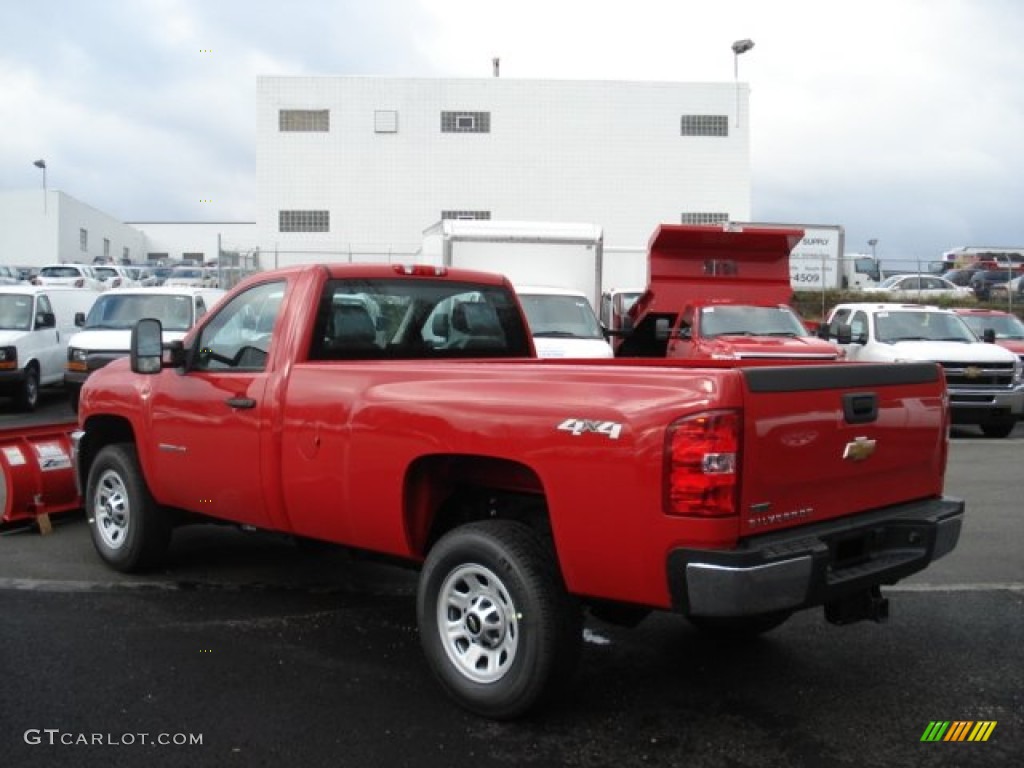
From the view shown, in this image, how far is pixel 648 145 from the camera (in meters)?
35.1

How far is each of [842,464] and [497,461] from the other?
55.8 inches

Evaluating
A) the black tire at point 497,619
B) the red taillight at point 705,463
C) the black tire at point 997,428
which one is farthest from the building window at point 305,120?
the red taillight at point 705,463

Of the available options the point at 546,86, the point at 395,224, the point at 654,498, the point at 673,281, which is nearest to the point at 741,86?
the point at 546,86

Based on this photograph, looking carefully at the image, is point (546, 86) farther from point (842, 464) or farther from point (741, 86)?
point (842, 464)

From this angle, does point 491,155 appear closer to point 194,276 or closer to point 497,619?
point 194,276

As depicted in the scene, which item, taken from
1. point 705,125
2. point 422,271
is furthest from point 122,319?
point 705,125

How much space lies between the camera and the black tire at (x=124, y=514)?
638 centimetres

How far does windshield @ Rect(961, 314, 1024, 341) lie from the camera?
59.0 ft

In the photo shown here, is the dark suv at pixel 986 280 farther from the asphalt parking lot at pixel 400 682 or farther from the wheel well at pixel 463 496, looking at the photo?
the wheel well at pixel 463 496

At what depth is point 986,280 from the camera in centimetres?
3553

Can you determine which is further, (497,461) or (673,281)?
(673,281)

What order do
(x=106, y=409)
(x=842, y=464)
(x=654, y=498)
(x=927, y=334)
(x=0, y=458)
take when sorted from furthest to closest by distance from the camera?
(x=927, y=334)
(x=0, y=458)
(x=106, y=409)
(x=842, y=464)
(x=654, y=498)

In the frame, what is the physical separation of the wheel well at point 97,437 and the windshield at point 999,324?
1499cm

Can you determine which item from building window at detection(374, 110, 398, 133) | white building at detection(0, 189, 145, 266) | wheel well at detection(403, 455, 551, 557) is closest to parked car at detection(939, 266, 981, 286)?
building window at detection(374, 110, 398, 133)
